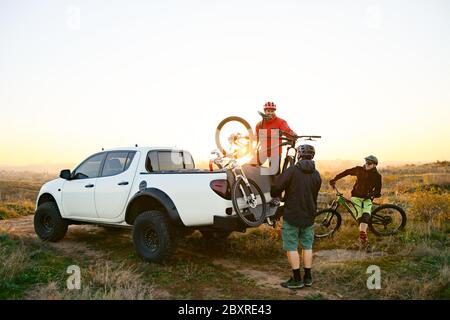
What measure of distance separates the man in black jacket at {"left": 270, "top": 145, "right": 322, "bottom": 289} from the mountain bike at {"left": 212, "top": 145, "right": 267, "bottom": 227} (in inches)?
29.9

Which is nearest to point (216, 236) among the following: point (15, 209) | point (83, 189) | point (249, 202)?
point (249, 202)

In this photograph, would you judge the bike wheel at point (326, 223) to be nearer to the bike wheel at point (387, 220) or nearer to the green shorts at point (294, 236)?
the bike wheel at point (387, 220)

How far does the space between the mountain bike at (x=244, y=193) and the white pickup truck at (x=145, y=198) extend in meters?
0.16

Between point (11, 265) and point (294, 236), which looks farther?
point (11, 265)

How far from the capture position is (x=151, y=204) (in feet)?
22.9

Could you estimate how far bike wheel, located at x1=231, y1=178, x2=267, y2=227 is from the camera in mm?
6177

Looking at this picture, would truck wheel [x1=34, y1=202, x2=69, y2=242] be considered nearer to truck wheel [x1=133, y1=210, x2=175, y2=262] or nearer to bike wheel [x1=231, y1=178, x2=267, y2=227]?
truck wheel [x1=133, y1=210, x2=175, y2=262]

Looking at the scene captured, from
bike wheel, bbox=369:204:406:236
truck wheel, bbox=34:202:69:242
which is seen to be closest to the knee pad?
bike wheel, bbox=369:204:406:236

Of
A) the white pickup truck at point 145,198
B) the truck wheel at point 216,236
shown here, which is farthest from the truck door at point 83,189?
the truck wheel at point 216,236

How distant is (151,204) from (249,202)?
1800mm

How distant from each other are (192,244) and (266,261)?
6.04 feet

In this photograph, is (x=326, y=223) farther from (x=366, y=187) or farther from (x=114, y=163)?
(x=114, y=163)

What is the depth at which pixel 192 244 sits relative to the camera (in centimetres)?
839
